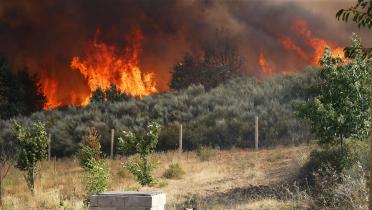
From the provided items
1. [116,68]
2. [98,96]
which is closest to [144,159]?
[98,96]

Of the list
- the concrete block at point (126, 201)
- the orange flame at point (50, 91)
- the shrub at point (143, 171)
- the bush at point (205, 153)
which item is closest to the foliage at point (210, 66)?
the orange flame at point (50, 91)

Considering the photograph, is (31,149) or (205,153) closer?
(31,149)

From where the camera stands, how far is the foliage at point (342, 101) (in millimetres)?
21531

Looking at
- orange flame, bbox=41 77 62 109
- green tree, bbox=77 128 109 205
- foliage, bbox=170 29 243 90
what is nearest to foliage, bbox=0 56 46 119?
orange flame, bbox=41 77 62 109

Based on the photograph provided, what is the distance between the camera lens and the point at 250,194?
75.2ft

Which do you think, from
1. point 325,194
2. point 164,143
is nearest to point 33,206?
point 325,194

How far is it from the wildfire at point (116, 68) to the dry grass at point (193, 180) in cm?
1797

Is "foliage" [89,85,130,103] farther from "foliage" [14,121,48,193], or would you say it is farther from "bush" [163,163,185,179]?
"foliage" [14,121,48,193]

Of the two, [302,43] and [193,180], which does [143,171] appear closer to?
[193,180]

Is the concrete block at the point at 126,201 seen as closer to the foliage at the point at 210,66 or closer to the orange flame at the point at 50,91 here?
the foliage at the point at 210,66

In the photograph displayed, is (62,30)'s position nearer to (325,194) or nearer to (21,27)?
(21,27)

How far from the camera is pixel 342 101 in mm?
21828

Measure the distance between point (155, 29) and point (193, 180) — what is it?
31.2 m

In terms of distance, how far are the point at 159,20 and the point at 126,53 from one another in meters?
4.81
